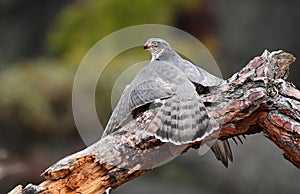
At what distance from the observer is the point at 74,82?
617cm

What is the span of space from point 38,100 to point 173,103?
11.9 ft

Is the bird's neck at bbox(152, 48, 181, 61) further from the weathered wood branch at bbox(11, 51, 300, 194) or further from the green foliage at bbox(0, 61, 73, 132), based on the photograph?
the green foliage at bbox(0, 61, 73, 132)

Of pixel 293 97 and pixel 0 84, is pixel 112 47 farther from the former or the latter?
pixel 293 97

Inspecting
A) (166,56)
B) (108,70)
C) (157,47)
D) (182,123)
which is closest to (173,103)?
(182,123)

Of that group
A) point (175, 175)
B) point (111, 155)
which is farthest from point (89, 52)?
point (111, 155)

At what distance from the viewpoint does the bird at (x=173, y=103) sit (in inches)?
97.0

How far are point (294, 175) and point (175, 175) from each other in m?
0.92

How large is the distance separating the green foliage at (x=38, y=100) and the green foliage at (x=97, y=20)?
2.49ft

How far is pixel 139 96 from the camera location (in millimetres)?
2615

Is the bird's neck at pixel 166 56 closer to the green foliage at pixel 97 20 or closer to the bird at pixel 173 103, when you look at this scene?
the bird at pixel 173 103

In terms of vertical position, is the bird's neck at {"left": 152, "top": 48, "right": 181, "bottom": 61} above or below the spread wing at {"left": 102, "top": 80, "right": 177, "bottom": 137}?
above

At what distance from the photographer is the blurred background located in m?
5.27

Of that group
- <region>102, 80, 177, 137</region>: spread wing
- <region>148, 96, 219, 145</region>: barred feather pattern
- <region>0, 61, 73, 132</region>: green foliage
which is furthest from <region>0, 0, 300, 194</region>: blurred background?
<region>148, 96, 219, 145</region>: barred feather pattern

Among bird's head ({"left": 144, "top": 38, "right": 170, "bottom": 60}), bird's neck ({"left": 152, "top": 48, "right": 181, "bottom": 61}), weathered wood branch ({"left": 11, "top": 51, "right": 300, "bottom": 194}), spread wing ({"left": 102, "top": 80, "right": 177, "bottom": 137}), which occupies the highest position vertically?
bird's head ({"left": 144, "top": 38, "right": 170, "bottom": 60})
